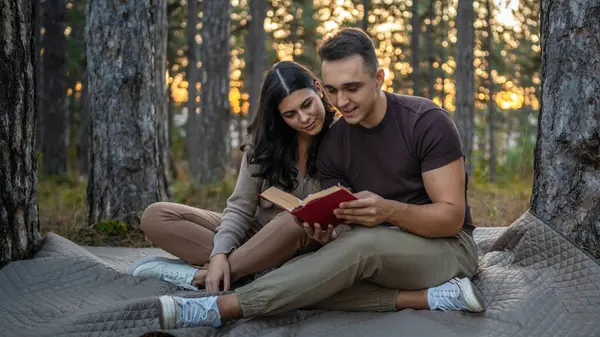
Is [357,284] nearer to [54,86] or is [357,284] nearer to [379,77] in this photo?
[379,77]

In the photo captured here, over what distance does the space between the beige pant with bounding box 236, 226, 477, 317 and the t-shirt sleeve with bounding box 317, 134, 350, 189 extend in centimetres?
46

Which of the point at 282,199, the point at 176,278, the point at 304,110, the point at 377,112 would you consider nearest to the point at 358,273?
the point at 282,199

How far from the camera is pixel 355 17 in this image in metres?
22.3

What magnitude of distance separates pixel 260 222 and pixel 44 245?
4.58 ft

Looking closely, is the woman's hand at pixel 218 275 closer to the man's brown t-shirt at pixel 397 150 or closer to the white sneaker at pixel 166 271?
the white sneaker at pixel 166 271

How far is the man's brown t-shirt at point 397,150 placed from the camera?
3.54 metres

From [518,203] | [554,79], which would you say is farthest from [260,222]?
[518,203]

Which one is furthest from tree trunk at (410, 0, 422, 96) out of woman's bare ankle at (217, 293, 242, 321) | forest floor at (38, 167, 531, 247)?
woman's bare ankle at (217, 293, 242, 321)

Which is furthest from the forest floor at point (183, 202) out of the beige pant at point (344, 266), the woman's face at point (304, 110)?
the woman's face at point (304, 110)

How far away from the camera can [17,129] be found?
4.33 m

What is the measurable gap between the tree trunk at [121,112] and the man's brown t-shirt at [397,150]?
2555mm

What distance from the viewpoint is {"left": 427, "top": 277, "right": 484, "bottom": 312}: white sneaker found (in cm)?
347

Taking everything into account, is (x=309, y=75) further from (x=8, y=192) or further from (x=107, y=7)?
(x=107, y=7)

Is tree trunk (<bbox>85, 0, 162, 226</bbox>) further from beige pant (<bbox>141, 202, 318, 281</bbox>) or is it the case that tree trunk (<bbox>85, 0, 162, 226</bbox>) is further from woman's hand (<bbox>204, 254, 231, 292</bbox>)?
woman's hand (<bbox>204, 254, 231, 292</bbox>)
